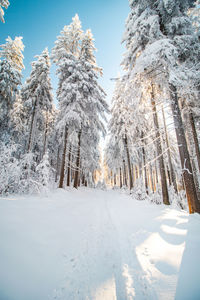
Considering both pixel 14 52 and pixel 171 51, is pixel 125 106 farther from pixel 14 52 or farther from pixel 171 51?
pixel 14 52

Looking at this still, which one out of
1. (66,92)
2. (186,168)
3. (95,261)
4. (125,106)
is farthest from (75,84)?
(95,261)

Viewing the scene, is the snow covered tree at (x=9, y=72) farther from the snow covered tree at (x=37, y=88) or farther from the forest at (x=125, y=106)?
the snow covered tree at (x=37, y=88)

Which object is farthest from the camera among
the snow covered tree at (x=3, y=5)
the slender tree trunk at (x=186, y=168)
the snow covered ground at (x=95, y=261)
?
the snow covered tree at (x=3, y=5)

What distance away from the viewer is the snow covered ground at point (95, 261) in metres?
1.80

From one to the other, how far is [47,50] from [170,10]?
12.5 meters

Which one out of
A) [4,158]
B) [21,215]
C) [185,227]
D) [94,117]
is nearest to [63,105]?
[94,117]

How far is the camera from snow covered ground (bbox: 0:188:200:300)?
1804 millimetres

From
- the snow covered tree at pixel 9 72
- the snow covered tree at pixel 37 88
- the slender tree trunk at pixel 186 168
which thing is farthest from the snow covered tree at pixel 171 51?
the snow covered tree at pixel 9 72

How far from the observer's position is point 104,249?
296 centimetres

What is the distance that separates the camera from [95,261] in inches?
100

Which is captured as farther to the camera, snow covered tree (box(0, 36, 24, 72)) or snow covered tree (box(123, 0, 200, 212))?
snow covered tree (box(0, 36, 24, 72))

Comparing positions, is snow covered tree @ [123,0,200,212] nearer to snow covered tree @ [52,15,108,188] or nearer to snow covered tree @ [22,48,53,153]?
snow covered tree @ [52,15,108,188]

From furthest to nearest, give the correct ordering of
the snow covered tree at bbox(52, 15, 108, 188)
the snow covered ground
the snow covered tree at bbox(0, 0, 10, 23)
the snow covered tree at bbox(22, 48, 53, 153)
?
the snow covered tree at bbox(22, 48, 53, 153) → the snow covered tree at bbox(52, 15, 108, 188) → the snow covered tree at bbox(0, 0, 10, 23) → the snow covered ground

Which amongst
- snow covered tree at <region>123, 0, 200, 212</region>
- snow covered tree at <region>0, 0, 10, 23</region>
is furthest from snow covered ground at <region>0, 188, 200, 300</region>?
snow covered tree at <region>0, 0, 10, 23</region>
